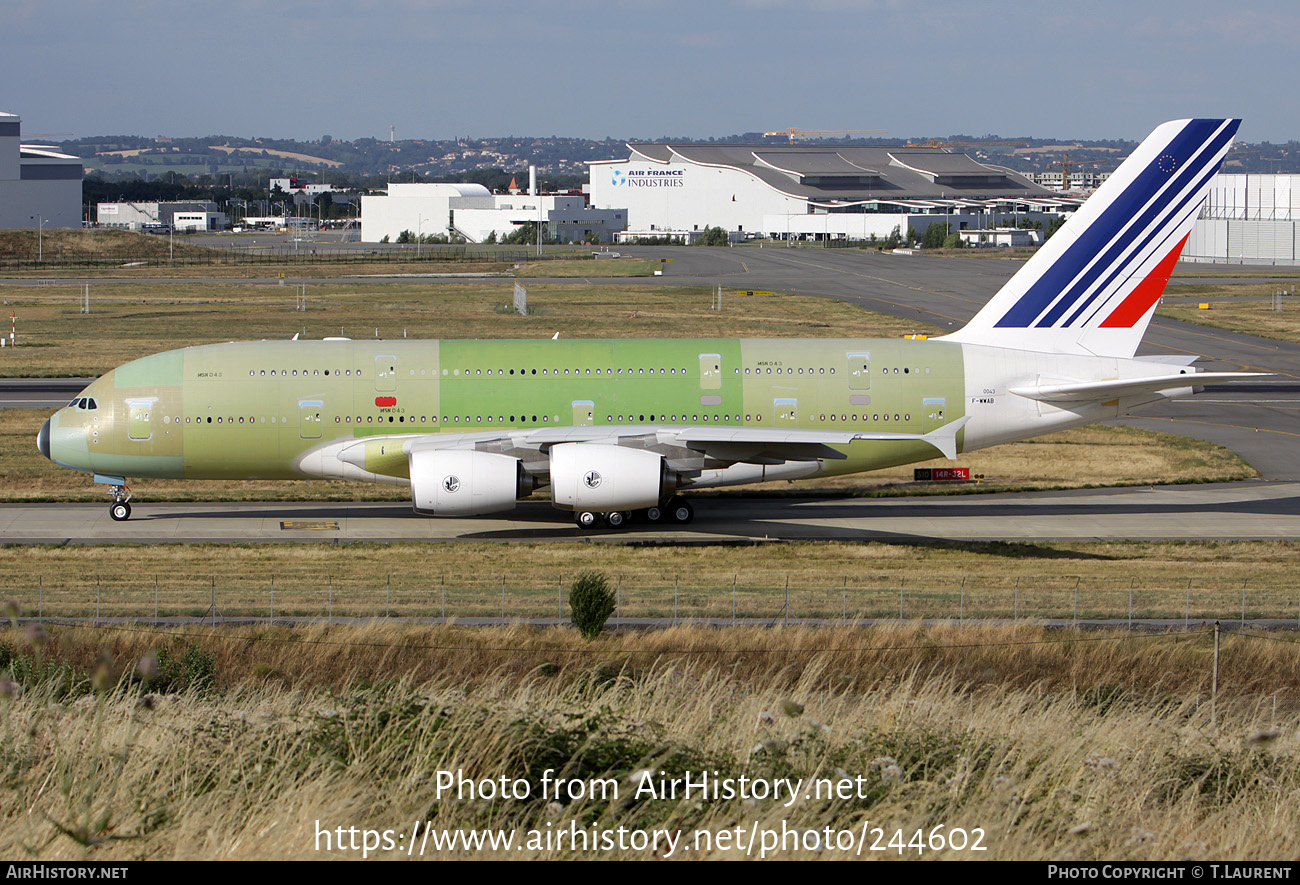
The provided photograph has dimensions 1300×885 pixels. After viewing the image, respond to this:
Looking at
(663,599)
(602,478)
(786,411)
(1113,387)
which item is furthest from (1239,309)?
(663,599)

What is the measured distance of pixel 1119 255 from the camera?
4156 cm

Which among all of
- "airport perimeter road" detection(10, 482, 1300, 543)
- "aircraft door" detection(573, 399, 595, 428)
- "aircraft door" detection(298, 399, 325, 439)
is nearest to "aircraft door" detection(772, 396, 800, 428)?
"airport perimeter road" detection(10, 482, 1300, 543)

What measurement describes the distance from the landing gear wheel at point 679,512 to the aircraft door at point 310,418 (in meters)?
11.3

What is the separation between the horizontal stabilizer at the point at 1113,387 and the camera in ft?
122

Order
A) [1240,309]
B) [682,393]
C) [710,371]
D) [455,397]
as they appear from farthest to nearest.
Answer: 1. [1240,309]
2. [710,371]
3. [682,393]
4. [455,397]

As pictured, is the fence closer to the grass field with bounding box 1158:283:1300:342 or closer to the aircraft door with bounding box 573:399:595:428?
the aircraft door with bounding box 573:399:595:428

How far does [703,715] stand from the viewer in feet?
49.3

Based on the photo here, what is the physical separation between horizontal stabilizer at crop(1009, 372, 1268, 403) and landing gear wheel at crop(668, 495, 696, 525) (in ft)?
35.9

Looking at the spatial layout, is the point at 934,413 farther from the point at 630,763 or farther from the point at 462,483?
the point at 630,763

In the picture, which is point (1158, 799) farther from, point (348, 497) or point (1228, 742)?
point (348, 497)

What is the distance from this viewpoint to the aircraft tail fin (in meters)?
41.2

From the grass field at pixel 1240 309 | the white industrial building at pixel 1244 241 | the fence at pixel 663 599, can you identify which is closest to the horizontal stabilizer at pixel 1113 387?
the fence at pixel 663 599

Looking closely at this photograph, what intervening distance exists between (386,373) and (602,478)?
8.06m

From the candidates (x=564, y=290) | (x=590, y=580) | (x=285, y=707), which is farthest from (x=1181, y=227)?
(x=564, y=290)
